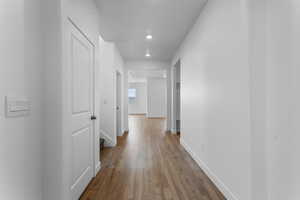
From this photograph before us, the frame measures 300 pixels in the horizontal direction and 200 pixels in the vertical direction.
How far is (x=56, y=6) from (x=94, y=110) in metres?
1.47

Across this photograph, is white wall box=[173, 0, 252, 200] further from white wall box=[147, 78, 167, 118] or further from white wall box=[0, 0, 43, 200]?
white wall box=[147, 78, 167, 118]

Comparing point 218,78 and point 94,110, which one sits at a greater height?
point 218,78

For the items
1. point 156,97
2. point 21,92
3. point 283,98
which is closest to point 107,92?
point 21,92

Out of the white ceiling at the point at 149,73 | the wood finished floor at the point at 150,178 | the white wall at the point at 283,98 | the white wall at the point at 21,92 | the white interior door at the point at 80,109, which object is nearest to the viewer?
the white wall at the point at 21,92

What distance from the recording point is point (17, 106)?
115cm

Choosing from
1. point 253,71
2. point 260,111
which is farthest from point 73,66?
point 260,111

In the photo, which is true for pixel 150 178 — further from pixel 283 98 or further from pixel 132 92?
pixel 132 92

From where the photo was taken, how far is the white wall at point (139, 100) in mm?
12734

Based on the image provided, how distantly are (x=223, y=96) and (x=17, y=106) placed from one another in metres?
2.07

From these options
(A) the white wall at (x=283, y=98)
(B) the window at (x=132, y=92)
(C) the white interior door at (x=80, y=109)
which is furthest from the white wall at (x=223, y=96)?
(B) the window at (x=132, y=92)

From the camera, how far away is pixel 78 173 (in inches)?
75.0

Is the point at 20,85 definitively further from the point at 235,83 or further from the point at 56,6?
the point at 235,83

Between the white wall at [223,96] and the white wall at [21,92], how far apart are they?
1.90m

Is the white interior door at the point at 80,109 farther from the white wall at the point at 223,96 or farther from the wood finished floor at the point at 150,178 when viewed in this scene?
the white wall at the point at 223,96
